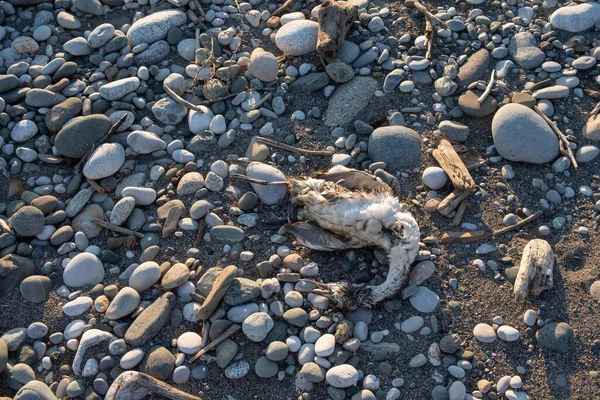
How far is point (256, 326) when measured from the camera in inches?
125

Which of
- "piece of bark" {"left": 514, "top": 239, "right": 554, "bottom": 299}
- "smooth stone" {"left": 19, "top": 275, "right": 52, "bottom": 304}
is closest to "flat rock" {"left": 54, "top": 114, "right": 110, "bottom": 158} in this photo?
"smooth stone" {"left": 19, "top": 275, "right": 52, "bottom": 304}

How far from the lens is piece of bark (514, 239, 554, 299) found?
129 inches

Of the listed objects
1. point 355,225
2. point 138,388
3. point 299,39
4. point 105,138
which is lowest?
point 138,388

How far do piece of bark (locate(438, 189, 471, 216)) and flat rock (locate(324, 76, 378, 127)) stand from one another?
2.66 ft

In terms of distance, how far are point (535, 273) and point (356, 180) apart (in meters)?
1.09

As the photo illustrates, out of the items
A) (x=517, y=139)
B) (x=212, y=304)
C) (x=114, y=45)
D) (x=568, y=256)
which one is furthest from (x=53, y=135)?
(x=568, y=256)

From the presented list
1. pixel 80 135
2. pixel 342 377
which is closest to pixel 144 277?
pixel 80 135

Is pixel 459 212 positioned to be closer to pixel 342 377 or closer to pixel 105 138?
pixel 342 377

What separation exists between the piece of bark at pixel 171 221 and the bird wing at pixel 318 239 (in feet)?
2.11

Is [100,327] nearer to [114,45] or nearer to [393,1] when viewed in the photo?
[114,45]

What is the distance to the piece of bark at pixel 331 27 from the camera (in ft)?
13.4

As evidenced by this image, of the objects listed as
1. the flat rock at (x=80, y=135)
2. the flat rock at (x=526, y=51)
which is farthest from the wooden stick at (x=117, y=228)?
the flat rock at (x=526, y=51)

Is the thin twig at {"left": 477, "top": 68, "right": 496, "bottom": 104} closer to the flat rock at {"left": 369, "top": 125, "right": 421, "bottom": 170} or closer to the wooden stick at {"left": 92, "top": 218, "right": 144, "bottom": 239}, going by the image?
the flat rock at {"left": 369, "top": 125, "right": 421, "bottom": 170}

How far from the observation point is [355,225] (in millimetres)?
3371
